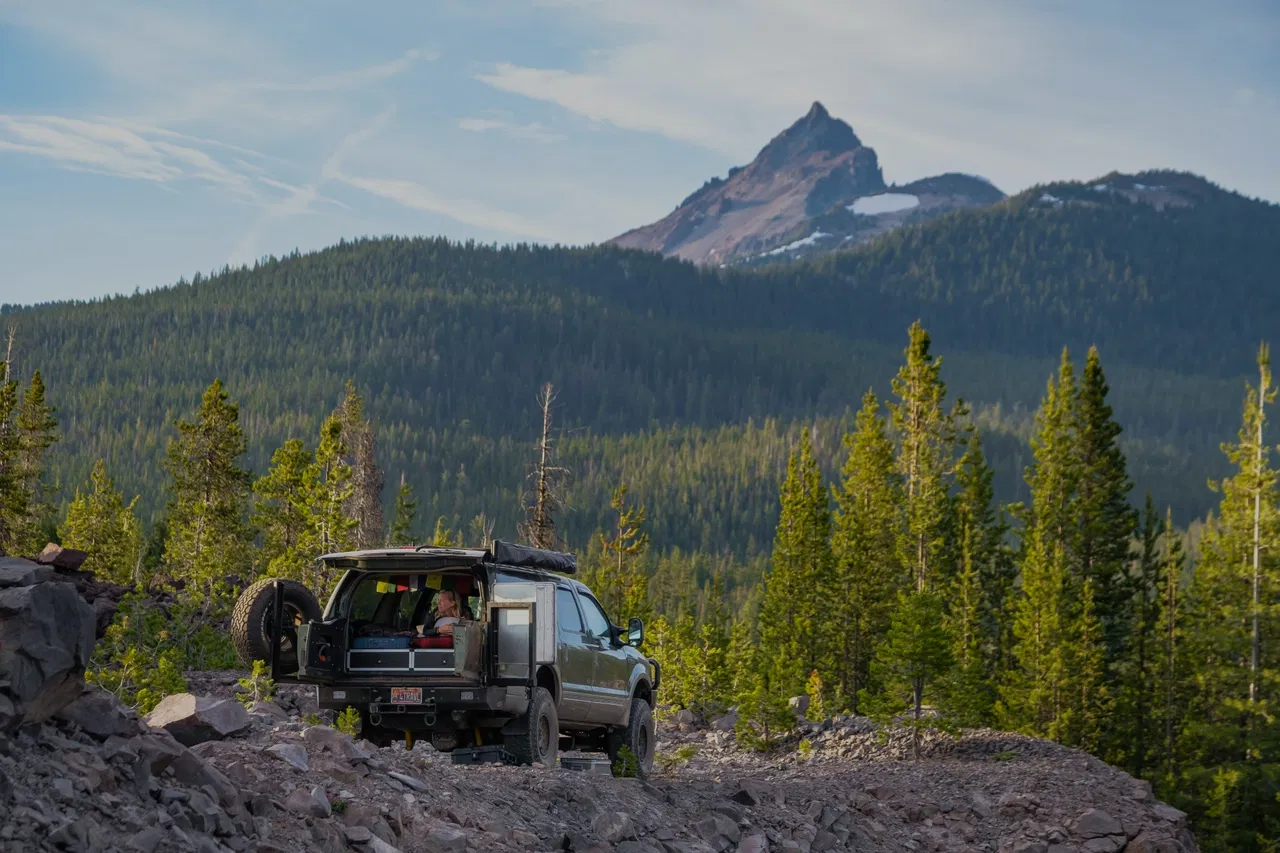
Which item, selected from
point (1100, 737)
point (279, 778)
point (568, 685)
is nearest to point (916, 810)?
point (568, 685)

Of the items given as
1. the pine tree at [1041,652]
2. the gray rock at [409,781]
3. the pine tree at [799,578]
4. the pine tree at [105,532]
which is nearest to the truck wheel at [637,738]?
the gray rock at [409,781]

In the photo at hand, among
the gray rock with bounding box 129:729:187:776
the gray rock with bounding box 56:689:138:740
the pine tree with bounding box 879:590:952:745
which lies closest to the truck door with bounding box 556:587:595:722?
the gray rock with bounding box 129:729:187:776

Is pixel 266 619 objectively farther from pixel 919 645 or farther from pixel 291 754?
pixel 919 645

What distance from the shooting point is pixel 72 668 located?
8.68m

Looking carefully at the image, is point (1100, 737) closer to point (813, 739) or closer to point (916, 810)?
point (813, 739)

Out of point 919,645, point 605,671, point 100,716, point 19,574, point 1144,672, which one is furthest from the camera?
point 1144,672

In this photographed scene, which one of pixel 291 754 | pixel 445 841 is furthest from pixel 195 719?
pixel 445 841

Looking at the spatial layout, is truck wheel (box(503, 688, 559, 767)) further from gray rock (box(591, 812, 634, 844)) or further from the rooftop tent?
gray rock (box(591, 812, 634, 844))

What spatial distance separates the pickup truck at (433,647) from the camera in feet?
46.6

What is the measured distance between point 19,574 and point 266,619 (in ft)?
18.7

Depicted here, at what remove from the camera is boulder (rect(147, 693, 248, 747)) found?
1066cm

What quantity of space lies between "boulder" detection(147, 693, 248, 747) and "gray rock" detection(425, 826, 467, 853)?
1.88 meters

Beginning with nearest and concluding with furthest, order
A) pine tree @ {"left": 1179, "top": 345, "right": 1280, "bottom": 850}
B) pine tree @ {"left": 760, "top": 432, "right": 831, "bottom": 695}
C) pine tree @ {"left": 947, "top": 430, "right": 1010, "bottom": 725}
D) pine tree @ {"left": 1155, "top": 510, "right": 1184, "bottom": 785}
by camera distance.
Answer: pine tree @ {"left": 1179, "top": 345, "right": 1280, "bottom": 850} → pine tree @ {"left": 1155, "top": 510, "right": 1184, "bottom": 785} → pine tree @ {"left": 947, "top": 430, "right": 1010, "bottom": 725} → pine tree @ {"left": 760, "top": 432, "right": 831, "bottom": 695}

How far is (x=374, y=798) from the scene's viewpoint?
10672 millimetres
